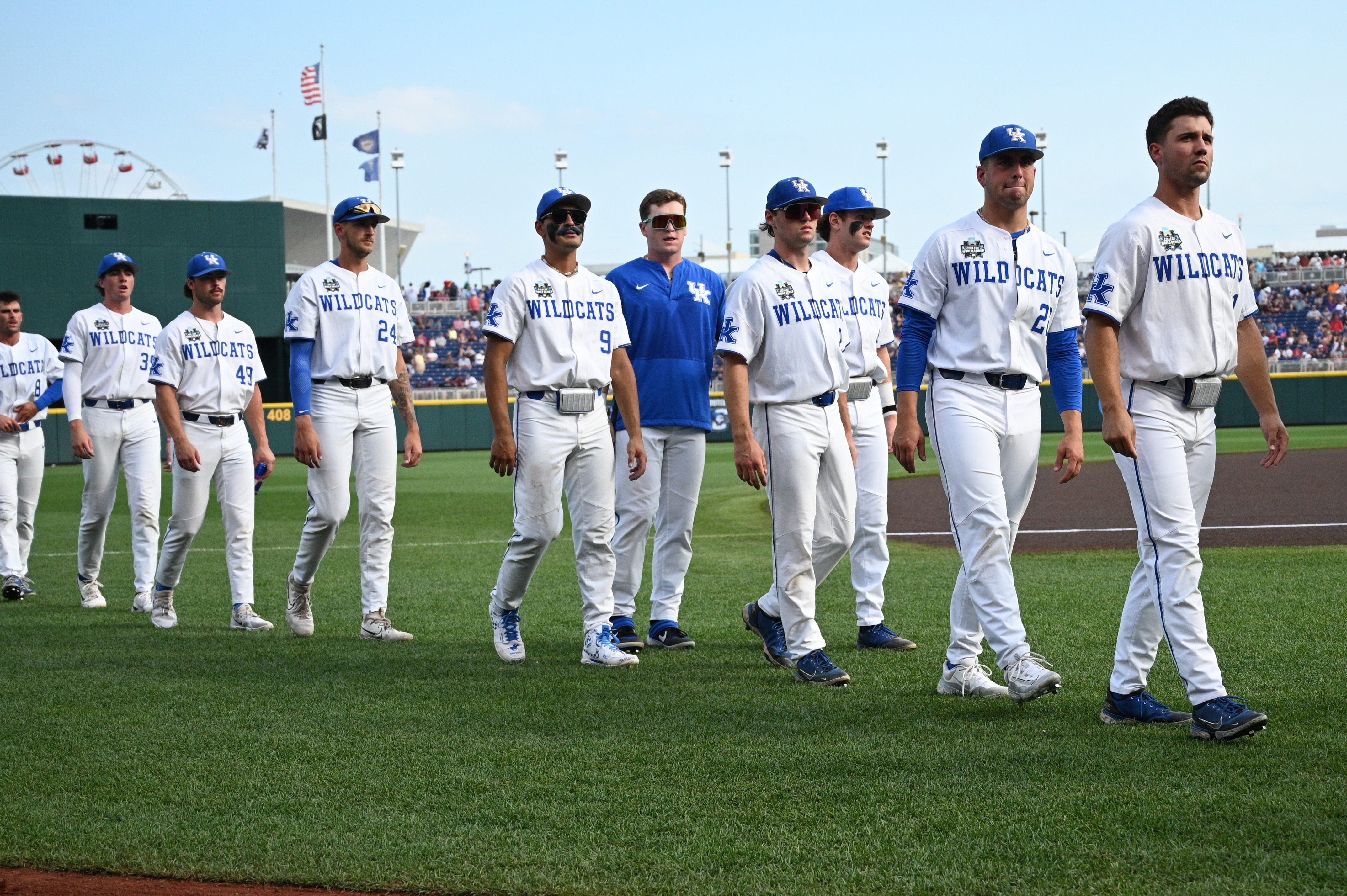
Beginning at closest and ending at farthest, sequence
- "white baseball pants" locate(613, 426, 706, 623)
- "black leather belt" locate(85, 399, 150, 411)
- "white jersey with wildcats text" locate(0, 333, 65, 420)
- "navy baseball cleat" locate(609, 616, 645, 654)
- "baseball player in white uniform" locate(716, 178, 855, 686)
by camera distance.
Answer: "baseball player in white uniform" locate(716, 178, 855, 686)
"navy baseball cleat" locate(609, 616, 645, 654)
"white baseball pants" locate(613, 426, 706, 623)
"black leather belt" locate(85, 399, 150, 411)
"white jersey with wildcats text" locate(0, 333, 65, 420)

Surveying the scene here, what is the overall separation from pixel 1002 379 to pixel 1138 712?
1.31 m

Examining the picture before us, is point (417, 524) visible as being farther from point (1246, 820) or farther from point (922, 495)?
point (1246, 820)

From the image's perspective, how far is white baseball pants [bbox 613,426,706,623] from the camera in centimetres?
648

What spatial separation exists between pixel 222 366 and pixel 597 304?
2725 mm

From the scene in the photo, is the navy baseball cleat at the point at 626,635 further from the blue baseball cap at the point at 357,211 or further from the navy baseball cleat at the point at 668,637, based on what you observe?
the blue baseball cap at the point at 357,211

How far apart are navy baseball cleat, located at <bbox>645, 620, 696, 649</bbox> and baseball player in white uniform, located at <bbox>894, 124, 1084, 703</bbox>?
5.49 feet

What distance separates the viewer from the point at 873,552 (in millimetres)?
6504

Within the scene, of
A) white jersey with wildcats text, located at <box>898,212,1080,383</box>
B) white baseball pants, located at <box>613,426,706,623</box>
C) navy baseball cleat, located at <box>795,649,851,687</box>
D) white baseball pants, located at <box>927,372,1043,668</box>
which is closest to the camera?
white baseball pants, located at <box>927,372,1043,668</box>

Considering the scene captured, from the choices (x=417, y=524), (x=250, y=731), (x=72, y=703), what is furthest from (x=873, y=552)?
(x=417, y=524)

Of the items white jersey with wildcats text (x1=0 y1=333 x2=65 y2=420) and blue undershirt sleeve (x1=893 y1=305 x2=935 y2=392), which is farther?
white jersey with wildcats text (x1=0 y1=333 x2=65 y2=420)

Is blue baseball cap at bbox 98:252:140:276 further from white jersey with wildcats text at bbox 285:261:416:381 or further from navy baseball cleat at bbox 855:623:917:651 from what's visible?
navy baseball cleat at bbox 855:623:917:651

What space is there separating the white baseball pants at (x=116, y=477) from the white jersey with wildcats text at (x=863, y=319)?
4.55 meters

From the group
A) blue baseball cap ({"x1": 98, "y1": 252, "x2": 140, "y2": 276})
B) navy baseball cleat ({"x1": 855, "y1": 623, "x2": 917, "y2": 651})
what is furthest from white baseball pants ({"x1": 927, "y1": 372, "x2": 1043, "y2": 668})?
blue baseball cap ({"x1": 98, "y1": 252, "x2": 140, "y2": 276})

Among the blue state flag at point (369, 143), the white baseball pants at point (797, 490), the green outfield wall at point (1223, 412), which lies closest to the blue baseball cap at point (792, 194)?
the white baseball pants at point (797, 490)
